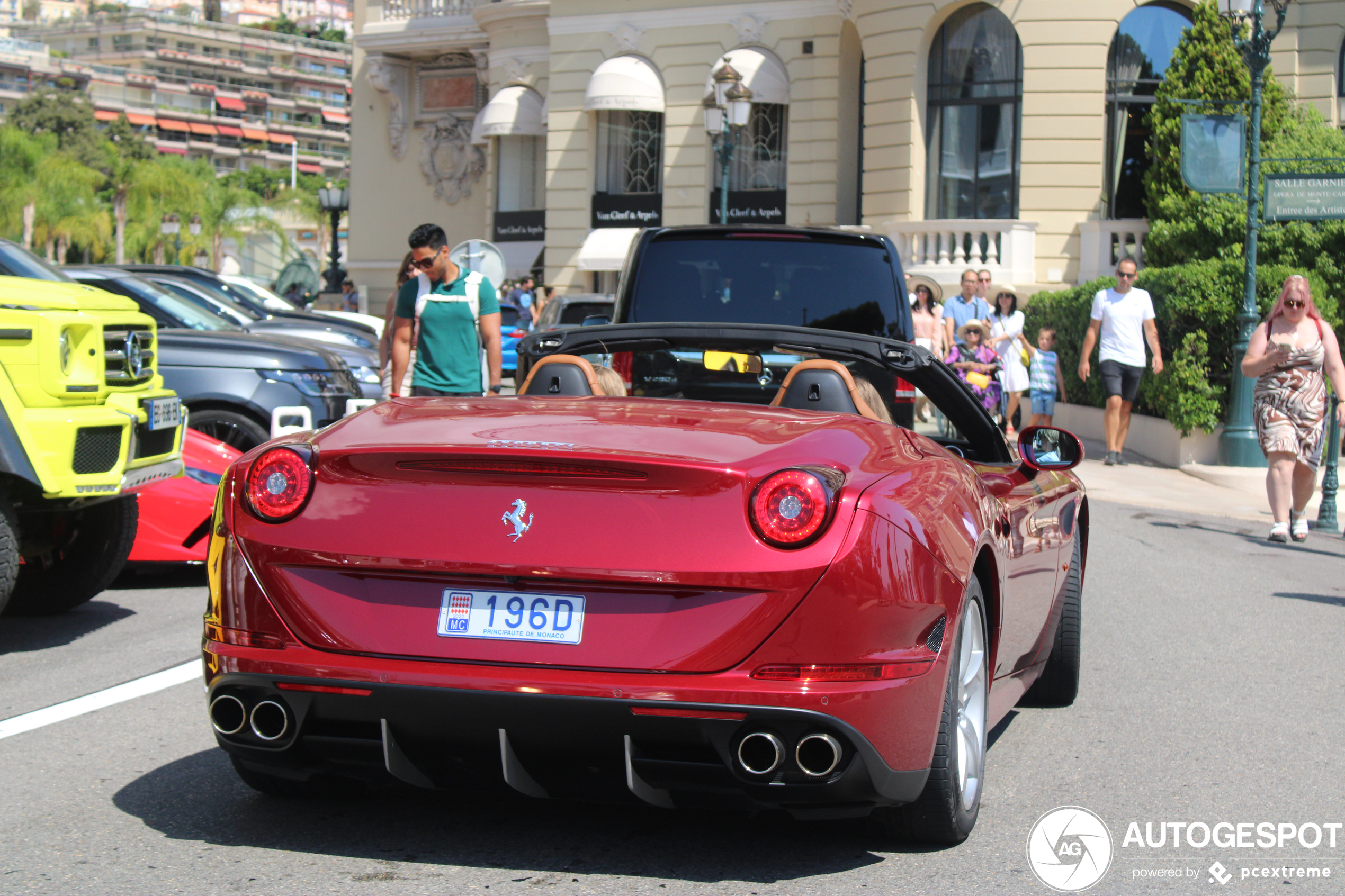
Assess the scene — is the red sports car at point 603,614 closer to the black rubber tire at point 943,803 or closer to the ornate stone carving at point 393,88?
the black rubber tire at point 943,803

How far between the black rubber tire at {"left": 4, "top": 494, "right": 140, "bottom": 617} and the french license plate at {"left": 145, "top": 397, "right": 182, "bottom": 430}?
1.29 feet

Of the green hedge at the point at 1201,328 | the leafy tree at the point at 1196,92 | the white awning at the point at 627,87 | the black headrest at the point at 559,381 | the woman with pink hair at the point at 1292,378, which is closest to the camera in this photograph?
the black headrest at the point at 559,381

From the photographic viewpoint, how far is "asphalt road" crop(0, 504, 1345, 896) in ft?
12.5

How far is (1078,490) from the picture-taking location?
5996mm

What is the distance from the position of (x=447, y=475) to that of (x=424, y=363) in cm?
581

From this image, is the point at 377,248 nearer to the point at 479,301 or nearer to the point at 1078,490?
the point at 479,301

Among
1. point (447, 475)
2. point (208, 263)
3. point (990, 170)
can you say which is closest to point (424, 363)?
point (447, 475)

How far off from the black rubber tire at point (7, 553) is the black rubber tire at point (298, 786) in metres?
2.43

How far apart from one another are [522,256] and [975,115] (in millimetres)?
14641

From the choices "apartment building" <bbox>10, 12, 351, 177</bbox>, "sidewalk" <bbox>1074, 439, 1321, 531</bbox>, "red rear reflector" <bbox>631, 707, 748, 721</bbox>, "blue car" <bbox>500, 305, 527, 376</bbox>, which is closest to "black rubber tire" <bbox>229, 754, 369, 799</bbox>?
"red rear reflector" <bbox>631, 707, 748, 721</bbox>

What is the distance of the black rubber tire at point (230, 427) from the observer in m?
10.3

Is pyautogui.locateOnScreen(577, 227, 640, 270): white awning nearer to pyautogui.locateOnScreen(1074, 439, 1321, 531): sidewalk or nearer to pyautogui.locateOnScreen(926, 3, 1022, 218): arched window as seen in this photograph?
pyautogui.locateOnScreen(926, 3, 1022, 218): arched window

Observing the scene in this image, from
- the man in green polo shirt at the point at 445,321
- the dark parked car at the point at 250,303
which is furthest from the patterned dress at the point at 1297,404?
the dark parked car at the point at 250,303

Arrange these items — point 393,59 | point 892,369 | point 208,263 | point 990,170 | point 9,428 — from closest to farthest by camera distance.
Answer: point 892,369 < point 9,428 < point 990,170 < point 393,59 < point 208,263
